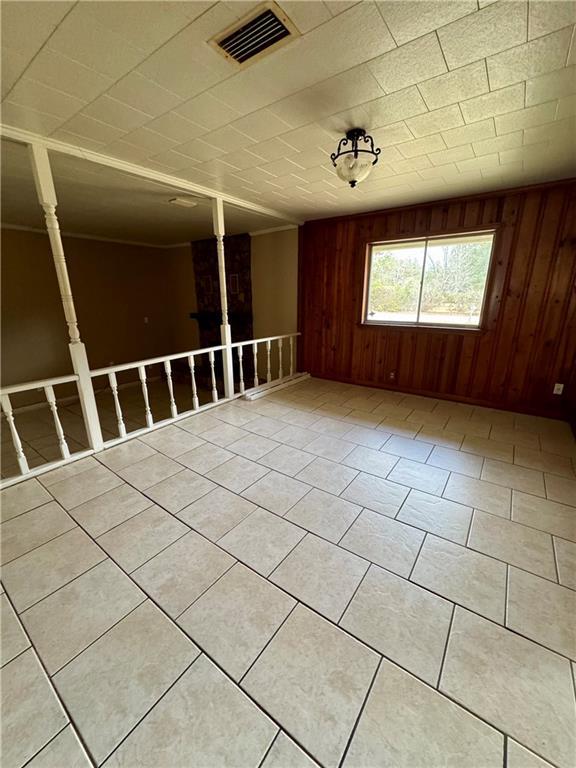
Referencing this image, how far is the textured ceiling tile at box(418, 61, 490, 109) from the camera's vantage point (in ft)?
5.17

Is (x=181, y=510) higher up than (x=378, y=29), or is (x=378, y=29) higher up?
(x=378, y=29)

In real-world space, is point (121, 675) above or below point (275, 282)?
below

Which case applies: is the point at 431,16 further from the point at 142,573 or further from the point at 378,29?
the point at 142,573

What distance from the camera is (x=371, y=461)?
8.55ft

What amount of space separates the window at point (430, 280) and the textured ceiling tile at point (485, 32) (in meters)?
2.43

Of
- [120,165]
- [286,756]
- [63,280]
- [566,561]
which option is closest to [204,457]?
[63,280]

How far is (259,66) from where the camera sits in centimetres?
152

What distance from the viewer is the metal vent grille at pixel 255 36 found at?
1.27 metres

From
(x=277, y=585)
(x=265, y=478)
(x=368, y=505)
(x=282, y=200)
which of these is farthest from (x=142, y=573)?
(x=282, y=200)

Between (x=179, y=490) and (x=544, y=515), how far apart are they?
2430mm

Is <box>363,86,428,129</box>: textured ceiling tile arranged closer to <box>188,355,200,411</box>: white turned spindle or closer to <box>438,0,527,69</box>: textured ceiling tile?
<box>438,0,527,69</box>: textured ceiling tile

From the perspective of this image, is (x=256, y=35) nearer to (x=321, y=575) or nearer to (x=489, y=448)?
(x=321, y=575)

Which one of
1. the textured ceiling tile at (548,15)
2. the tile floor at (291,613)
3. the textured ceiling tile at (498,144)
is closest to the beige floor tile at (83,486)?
the tile floor at (291,613)

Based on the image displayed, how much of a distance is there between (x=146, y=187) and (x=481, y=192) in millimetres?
3543
